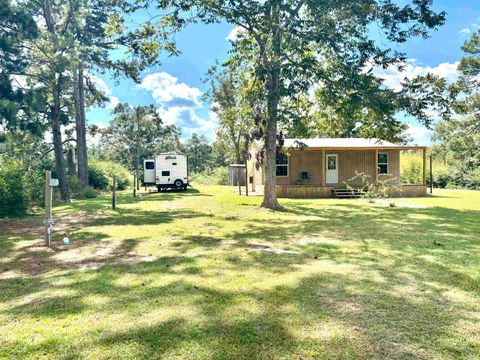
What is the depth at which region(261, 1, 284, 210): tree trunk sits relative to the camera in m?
10.4

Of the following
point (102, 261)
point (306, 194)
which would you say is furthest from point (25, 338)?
point (306, 194)

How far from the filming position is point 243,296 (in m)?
3.71

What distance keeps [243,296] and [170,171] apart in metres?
19.5

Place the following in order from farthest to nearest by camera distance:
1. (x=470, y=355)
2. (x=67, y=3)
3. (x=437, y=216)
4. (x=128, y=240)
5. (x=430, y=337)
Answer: (x=67, y=3) → (x=437, y=216) → (x=128, y=240) → (x=430, y=337) → (x=470, y=355)

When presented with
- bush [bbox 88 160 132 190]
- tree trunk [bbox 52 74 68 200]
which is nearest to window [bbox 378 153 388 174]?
tree trunk [bbox 52 74 68 200]

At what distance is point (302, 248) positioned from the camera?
242 inches

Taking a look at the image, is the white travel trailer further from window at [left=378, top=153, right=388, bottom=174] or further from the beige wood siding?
window at [left=378, top=153, right=388, bottom=174]


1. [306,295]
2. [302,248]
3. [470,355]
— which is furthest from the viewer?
[302,248]

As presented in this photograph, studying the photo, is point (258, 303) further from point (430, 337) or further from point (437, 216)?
point (437, 216)

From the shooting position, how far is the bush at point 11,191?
32.2 ft

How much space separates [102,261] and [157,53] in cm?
914

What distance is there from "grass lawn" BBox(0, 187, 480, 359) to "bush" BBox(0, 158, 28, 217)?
2849 millimetres

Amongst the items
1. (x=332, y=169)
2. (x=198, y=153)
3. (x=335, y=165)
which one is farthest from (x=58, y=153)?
(x=198, y=153)

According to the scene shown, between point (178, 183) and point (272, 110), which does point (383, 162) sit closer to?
point (272, 110)
